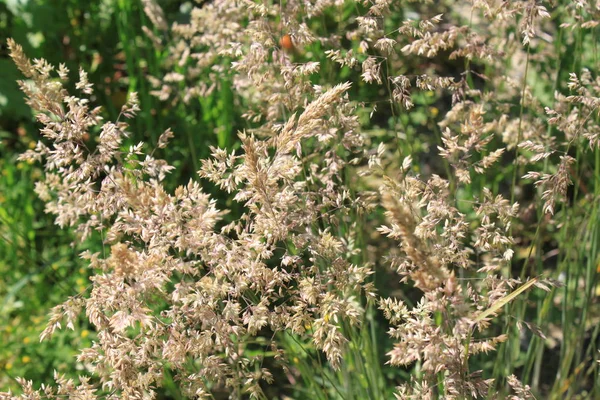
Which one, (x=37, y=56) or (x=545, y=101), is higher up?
(x=37, y=56)

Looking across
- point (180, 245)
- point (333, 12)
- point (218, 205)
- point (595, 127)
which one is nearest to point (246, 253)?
point (180, 245)

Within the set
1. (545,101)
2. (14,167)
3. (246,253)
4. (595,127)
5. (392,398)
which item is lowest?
(392,398)

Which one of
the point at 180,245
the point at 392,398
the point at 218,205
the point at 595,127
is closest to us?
the point at 180,245

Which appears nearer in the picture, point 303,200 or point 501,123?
point 303,200

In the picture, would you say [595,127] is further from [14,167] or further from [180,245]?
[14,167]

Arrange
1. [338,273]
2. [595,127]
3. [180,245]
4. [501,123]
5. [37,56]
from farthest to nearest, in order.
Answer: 1. [37,56]
2. [501,123]
3. [595,127]
4. [338,273]
5. [180,245]

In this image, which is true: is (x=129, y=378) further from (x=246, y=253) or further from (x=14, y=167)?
(x=14, y=167)

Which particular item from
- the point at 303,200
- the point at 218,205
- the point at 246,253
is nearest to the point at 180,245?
the point at 246,253
